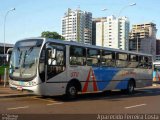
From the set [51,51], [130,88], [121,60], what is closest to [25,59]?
[51,51]

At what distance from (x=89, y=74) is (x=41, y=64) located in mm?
4353

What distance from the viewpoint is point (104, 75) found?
2197cm

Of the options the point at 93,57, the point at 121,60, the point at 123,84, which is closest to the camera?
the point at 93,57

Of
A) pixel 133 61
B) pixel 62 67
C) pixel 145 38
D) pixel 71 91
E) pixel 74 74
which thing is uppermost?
pixel 145 38

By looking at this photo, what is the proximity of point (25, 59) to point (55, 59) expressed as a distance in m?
1.46

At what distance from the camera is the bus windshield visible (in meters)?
17.1

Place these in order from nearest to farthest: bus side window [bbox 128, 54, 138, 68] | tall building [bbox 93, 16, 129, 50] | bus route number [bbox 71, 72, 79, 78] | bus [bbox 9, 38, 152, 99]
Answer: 1. bus [bbox 9, 38, 152, 99]
2. bus route number [bbox 71, 72, 79, 78]
3. bus side window [bbox 128, 54, 138, 68]
4. tall building [bbox 93, 16, 129, 50]

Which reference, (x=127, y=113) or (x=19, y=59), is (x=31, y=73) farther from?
(x=127, y=113)

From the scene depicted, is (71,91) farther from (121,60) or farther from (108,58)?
(121,60)

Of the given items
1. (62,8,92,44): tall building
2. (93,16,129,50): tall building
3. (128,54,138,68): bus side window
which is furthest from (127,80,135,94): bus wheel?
(93,16,129,50): tall building

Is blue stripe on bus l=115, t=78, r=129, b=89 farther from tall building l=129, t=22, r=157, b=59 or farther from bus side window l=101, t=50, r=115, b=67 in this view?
tall building l=129, t=22, r=157, b=59

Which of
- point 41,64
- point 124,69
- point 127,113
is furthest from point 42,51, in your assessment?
point 124,69

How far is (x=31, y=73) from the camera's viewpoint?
1700 cm

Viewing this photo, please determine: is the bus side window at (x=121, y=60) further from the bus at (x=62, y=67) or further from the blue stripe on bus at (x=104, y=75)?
the blue stripe on bus at (x=104, y=75)
